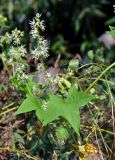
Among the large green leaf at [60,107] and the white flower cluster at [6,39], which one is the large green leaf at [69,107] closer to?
the large green leaf at [60,107]

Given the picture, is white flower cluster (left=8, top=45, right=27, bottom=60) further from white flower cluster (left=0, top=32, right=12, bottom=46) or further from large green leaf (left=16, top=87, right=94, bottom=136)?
large green leaf (left=16, top=87, right=94, bottom=136)

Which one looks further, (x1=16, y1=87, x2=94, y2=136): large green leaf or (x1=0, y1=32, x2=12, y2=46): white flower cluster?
(x1=0, y1=32, x2=12, y2=46): white flower cluster

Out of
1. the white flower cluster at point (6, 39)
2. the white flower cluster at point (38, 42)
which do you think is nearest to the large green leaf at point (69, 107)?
the white flower cluster at point (38, 42)

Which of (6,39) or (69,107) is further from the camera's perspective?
(6,39)

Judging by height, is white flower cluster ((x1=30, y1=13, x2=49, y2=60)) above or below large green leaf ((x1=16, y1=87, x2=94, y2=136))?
above

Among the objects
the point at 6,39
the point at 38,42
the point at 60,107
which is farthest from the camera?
the point at 6,39

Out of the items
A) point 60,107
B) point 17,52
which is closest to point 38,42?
point 17,52

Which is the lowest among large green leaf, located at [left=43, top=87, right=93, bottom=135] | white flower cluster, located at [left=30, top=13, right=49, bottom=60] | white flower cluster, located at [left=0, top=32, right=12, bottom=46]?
large green leaf, located at [left=43, top=87, right=93, bottom=135]

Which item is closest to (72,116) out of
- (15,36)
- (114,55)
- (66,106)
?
(66,106)

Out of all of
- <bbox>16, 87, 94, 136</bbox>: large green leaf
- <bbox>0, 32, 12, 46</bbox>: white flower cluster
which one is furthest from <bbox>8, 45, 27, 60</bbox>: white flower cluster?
<bbox>16, 87, 94, 136</bbox>: large green leaf

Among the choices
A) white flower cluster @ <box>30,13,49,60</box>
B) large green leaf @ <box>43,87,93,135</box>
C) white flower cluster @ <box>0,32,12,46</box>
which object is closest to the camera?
large green leaf @ <box>43,87,93,135</box>

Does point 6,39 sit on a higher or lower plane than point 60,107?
higher

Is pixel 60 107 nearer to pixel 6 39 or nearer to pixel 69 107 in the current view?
pixel 69 107

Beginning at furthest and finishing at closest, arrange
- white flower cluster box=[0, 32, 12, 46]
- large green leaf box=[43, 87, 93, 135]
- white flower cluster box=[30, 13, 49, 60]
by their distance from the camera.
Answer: white flower cluster box=[0, 32, 12, 46], white flower cluster box=[30, 13, 49, 60], large green leaf box=[43, 87, 93, 135]
